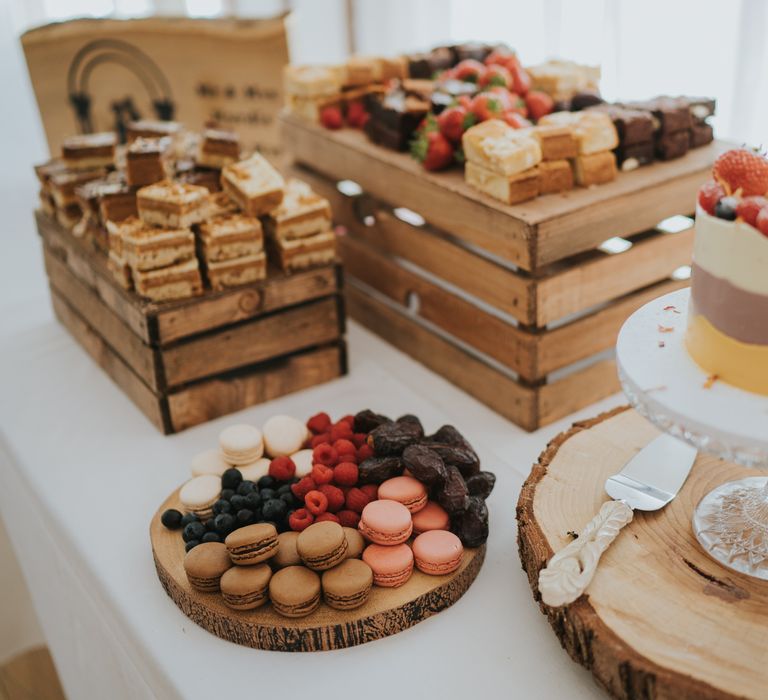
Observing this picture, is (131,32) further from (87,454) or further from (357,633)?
(357,633)

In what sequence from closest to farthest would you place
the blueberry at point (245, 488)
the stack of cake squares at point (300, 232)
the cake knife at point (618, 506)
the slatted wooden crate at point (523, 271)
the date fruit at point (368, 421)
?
the cake knife at point (618, 506)
the blueberry at point (245, 488)
the date fruit at point (368, 421)
the slatted wooden crate at point (523, 271)
the stack of cake squares at point (300, 232)

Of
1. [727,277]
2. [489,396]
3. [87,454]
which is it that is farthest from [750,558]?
[87,454]

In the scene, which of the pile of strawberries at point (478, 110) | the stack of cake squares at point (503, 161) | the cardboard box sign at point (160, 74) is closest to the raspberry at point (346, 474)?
the stack of cake squares at point (503, 161)

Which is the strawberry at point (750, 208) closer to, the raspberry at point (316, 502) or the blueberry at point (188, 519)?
the raspberry at point (316, 502)

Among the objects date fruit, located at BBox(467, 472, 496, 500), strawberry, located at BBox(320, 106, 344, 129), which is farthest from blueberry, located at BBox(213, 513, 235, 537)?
strawberry, located at BBox(320, 106, 344, 129)

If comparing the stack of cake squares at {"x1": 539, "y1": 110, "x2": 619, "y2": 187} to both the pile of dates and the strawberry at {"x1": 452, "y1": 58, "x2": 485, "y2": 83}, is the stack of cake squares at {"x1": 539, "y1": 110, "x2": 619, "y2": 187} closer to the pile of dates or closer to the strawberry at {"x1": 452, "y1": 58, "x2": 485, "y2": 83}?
the strawberry at {"x1": 452, "y1": 58, "x2": 485, "y2": 83}

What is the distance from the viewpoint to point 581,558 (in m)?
0.98

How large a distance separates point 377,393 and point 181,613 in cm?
61

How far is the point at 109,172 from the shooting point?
1749 mm

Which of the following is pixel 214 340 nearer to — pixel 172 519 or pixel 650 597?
pixel 172 519

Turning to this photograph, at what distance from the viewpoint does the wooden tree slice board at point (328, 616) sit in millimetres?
1009

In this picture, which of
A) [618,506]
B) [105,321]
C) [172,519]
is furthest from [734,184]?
[105,321]

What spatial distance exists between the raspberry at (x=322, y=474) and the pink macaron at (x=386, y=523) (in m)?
0.08

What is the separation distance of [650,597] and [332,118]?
3.93 ft
